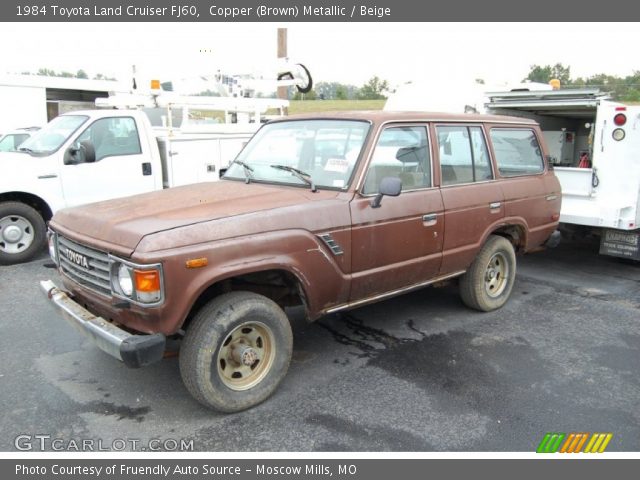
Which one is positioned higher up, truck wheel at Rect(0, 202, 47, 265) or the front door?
the front door

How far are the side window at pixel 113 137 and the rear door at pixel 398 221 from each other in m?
4.87

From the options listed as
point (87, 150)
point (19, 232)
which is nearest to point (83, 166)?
point (87, 150)

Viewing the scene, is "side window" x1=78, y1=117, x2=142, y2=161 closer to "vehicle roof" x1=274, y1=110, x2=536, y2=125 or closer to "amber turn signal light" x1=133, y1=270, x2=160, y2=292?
"vehicle roof" x1=274, y1=110, x2=536, y2=125

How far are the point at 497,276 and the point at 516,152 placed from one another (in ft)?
4.32

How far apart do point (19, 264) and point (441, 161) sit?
18.6 feet

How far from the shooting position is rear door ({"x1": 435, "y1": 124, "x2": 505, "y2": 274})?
4.72 metres

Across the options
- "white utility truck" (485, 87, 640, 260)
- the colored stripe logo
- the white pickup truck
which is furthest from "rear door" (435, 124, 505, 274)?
the white pickup truck

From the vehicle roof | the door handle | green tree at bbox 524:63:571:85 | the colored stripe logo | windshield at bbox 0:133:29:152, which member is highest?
green tree at bbox 524:63:571:85

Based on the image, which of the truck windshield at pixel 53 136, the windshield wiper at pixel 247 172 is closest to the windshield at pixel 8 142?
the truck windshield at pixel 53 136

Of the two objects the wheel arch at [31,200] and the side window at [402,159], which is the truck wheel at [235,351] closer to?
the side window at [402,159]

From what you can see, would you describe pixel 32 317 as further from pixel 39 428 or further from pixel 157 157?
pixel 157 157

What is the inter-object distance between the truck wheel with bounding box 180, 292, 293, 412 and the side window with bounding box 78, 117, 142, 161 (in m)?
5.07

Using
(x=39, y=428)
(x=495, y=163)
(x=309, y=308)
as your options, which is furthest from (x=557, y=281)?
(x=39, y=428)

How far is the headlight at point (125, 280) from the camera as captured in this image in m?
3.14
